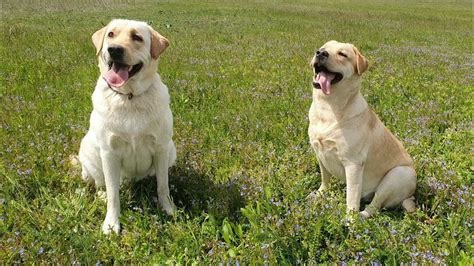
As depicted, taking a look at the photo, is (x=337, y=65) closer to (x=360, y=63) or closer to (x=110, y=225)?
(x=360, y=63)

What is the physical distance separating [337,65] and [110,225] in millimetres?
2662

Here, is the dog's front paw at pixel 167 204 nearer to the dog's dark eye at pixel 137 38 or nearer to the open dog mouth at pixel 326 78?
the dog's dark eye at pixel 137 38

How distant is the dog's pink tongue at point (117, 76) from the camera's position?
11.8 ft

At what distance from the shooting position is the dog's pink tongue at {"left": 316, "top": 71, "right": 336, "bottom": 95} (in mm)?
3973

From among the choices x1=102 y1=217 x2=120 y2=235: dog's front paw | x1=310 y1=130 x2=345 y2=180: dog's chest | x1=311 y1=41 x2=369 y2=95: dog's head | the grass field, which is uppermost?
x1=311 y1=41 x2=369 y2=95: dog's head

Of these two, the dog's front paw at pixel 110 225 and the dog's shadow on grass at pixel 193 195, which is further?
the dog's shadow on grass at pixel 193 195

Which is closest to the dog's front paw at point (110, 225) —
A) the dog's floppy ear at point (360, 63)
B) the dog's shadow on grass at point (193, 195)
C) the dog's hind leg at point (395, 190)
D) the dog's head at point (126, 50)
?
the dog's shadow on grass at point (193, 195)

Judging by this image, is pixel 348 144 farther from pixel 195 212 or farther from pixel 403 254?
pixel 195 212

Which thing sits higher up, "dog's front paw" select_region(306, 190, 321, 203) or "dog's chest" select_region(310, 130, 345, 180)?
Answer: "dog's chest" select_region(310, 130, 345, 180)

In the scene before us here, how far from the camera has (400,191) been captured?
407 cm

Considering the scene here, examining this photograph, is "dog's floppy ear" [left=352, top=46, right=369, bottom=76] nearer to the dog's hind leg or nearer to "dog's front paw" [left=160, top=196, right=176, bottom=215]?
the dog's hind leg

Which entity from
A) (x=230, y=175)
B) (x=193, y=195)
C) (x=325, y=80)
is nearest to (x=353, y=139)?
(x=325, y=80)

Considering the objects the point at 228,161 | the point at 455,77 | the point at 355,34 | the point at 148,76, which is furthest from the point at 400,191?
the point at 355,34

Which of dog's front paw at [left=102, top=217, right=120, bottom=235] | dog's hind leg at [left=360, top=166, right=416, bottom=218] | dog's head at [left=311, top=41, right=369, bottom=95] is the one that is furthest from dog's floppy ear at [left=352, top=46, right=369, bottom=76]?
dog's front paw at [left=102, top=217, right=120, bottom=235]
